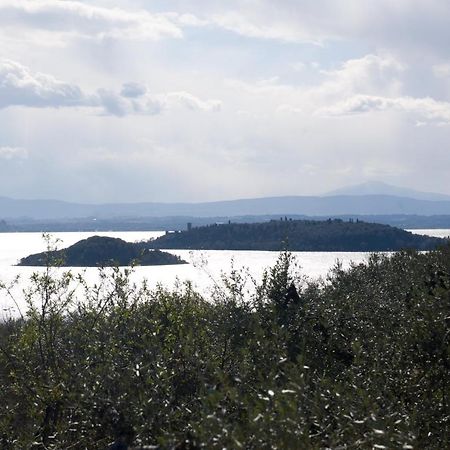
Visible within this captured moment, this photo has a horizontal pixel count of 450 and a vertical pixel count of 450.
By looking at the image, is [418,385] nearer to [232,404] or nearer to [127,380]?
[232,404]

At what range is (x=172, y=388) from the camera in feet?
64.5

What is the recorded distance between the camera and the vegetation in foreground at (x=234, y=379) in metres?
13.0

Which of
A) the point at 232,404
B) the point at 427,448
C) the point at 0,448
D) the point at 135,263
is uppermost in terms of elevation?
the point at 135,263

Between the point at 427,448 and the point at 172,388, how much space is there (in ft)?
21.8

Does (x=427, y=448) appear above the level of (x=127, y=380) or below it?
below

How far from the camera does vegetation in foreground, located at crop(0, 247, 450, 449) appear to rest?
42.8ft

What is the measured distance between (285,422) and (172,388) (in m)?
8.48

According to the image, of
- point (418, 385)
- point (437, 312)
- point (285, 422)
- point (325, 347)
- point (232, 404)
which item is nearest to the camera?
point (285, 422)

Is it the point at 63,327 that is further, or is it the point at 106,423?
the point at 63,327

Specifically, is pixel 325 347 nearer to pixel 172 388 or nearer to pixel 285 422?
pixel 172 388

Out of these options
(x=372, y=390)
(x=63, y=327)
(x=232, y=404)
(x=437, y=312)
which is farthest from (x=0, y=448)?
(x=437, y=312)

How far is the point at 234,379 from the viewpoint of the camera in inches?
640

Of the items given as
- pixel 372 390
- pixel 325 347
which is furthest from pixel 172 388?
pixel 325 347

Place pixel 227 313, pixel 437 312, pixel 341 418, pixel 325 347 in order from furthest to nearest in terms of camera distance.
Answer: pixel 227 313 < pixel 325 347 < pixel 437 312 < pixel 341 418
